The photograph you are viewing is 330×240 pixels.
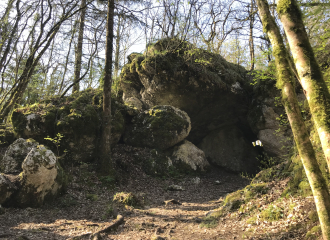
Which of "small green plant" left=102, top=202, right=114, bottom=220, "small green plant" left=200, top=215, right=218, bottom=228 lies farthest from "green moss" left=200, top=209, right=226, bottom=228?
"small green plant" left=102, top=202, right=114, bottom=220

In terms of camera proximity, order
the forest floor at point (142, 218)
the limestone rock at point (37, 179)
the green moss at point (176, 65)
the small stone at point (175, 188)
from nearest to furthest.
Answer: the forest floor at point (142, 218) < the limestone rock at point (37, 179) < the small stone at point (175, 188) < the green moss at point (176, 65)

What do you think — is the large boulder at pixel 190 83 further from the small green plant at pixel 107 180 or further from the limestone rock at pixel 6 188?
the limestone rock at pixel 6 188

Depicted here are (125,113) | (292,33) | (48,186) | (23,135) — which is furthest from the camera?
(125,113)

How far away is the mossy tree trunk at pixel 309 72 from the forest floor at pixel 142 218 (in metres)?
1.98

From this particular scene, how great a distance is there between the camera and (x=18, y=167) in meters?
7.14

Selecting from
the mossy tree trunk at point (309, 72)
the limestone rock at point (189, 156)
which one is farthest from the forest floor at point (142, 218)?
the limestone rock at point (189, 156)

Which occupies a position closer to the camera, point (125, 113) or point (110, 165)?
point (110, 165)

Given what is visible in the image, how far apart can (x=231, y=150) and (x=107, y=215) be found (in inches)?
418

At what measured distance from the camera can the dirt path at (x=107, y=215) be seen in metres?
4.82

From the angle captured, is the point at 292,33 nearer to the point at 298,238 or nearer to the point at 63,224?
the point at 298,238

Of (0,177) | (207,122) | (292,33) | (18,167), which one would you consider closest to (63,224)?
(0,177)

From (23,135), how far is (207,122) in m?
11.3

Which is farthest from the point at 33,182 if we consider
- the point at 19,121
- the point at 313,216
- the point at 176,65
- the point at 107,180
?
the point at 176,65

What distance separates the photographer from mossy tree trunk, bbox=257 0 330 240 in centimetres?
282
